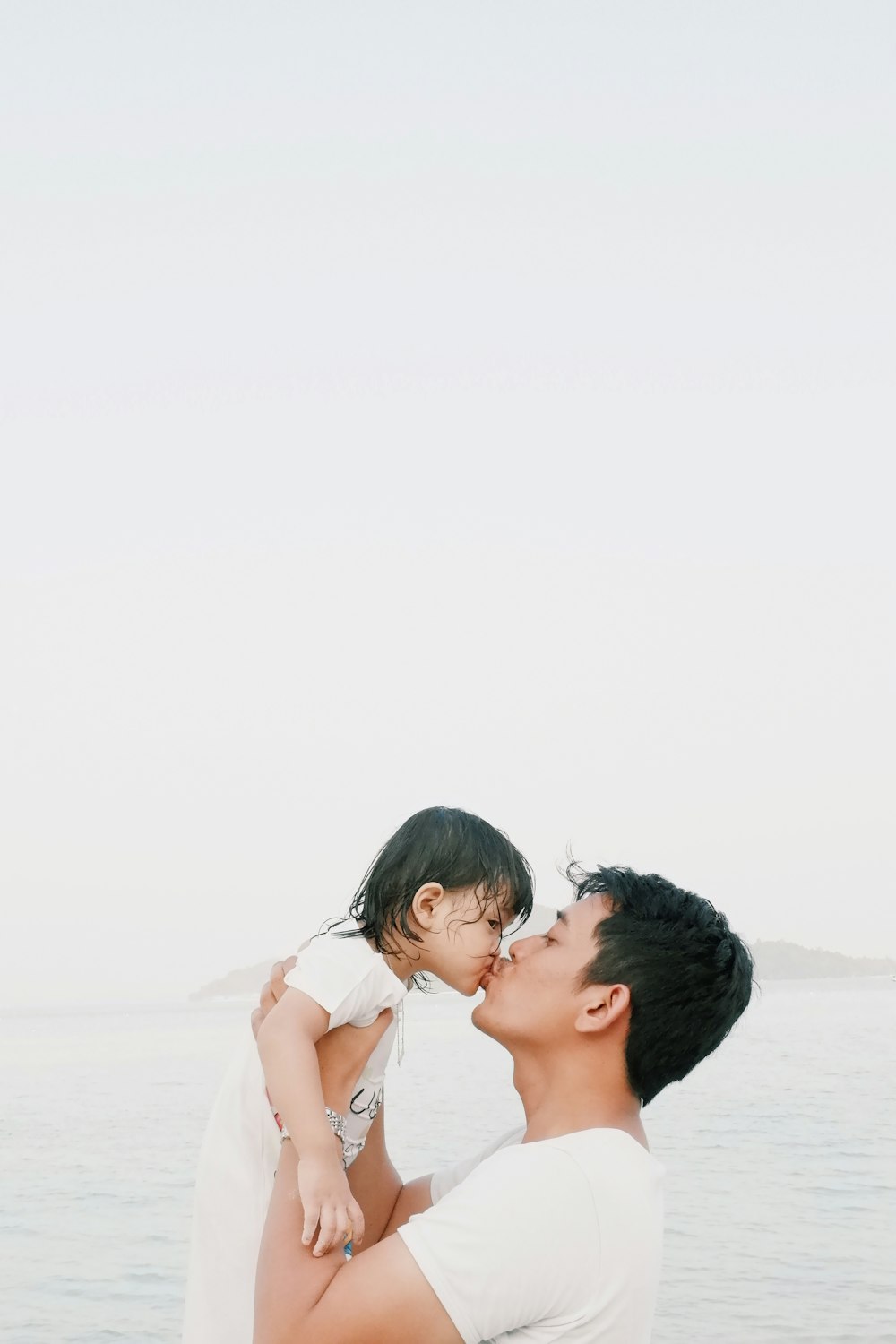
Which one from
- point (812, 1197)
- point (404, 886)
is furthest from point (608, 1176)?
point (812, 1197)

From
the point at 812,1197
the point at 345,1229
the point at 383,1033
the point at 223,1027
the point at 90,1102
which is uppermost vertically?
the point at 383,1033

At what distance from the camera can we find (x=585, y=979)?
2396 mm

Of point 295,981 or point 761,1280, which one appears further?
point 761,1280

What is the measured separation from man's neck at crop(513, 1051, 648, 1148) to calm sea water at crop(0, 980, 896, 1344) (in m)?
5.92

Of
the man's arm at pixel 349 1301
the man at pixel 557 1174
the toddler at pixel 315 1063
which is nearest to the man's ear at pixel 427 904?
the toddler at pixel 315 1063

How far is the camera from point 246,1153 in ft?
7.93

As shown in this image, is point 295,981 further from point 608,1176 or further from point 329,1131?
point 608,1176

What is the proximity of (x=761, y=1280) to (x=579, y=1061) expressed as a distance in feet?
24.2

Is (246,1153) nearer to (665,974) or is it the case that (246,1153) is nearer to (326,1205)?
(326,1205)

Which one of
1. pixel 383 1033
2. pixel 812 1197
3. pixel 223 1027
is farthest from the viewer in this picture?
pixel 223 1027

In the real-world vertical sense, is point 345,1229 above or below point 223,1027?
above

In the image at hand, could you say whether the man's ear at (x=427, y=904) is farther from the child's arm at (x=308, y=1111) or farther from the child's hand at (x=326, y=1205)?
the child's hand at (x=326, y=1205)

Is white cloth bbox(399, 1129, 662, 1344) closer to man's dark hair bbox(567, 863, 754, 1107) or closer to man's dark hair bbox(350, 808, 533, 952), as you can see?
man's dark hair bbox(567, 863, 754, 1107)

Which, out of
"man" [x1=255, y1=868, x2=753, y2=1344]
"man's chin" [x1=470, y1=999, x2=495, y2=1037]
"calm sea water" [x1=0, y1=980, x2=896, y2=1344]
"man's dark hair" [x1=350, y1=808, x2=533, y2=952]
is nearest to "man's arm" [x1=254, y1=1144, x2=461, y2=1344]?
"man" [x1=255, y1=868, x2=753, y2=1344]
